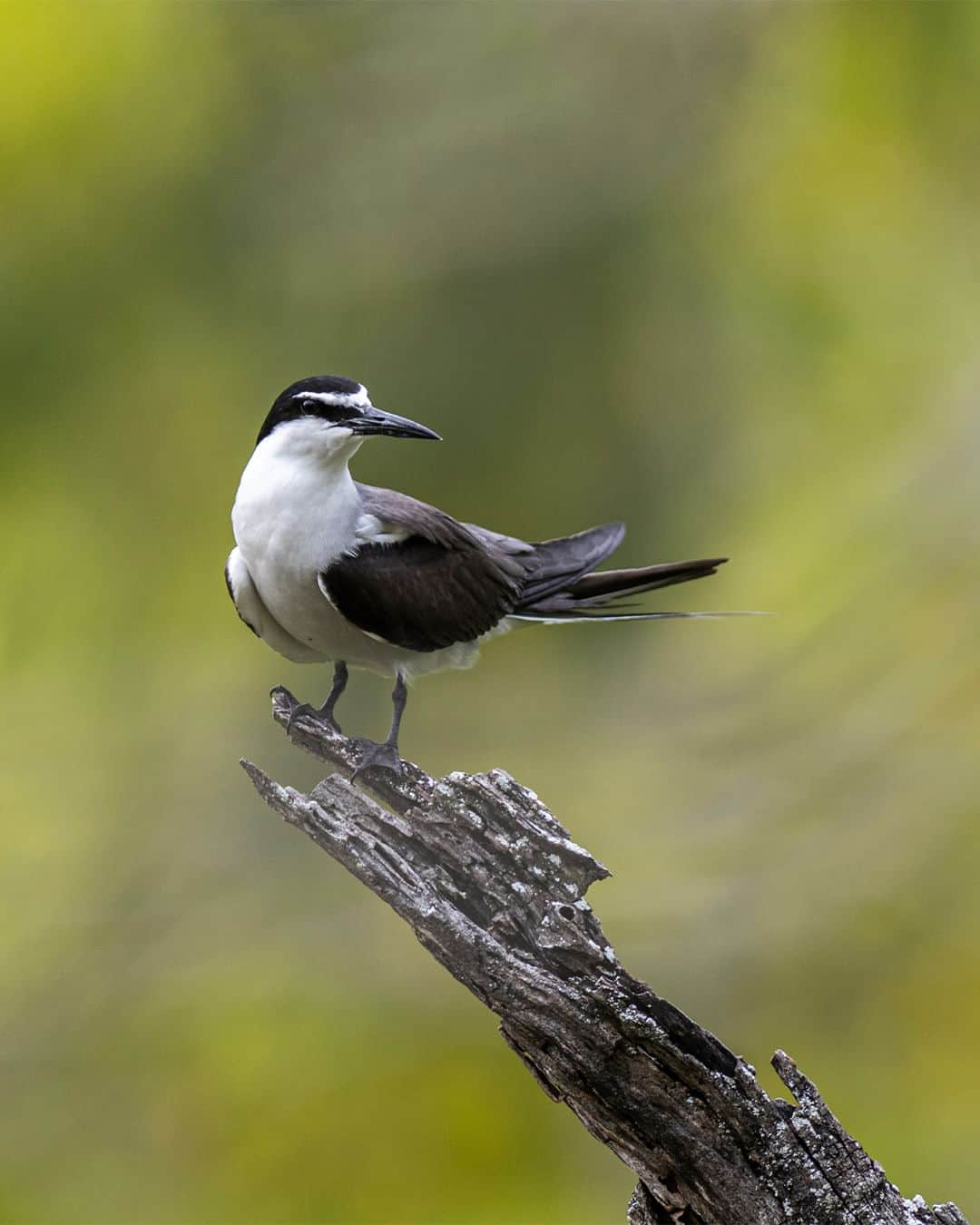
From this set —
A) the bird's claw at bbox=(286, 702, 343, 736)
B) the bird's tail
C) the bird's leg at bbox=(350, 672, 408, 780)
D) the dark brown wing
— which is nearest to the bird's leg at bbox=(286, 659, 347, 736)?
the bird's claw at bbox=(286, 702, 343, 736)

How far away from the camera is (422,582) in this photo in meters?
3.65

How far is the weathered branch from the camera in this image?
270 centimetres

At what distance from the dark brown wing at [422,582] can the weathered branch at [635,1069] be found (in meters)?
0.85

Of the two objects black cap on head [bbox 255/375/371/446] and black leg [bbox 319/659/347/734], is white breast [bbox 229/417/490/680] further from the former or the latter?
black leg [bbox 319/659/347/734]

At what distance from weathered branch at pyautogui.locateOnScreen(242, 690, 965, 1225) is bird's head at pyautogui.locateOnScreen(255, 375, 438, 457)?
1.14 metres

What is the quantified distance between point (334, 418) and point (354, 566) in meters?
0.39

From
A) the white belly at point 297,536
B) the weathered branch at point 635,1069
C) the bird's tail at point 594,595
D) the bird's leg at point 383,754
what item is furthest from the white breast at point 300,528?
the weathered branch at point 635,1069

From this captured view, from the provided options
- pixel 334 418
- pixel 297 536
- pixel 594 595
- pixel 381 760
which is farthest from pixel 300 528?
pixel 594 595

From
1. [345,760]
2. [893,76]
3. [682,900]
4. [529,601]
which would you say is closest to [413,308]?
[893,76]

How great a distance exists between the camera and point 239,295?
782cm

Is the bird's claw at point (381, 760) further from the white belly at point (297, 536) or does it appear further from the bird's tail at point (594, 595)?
the bird's tail at point (594, 595)

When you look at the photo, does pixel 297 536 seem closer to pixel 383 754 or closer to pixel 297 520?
pixel 297 520

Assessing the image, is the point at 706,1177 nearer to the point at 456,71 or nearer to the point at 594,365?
the point at 594,365

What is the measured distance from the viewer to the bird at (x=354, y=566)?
11.5ft
